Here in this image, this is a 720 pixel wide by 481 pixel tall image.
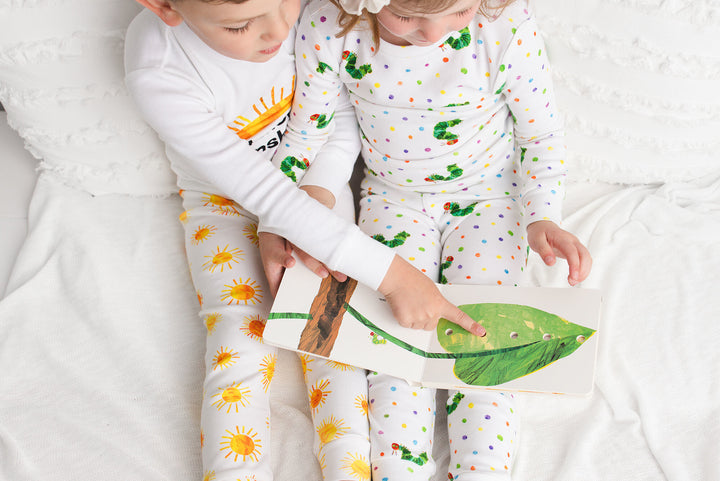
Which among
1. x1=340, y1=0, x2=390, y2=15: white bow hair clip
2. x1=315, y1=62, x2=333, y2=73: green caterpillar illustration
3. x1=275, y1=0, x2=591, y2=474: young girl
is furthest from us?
x1=315, y1=62, x2=333, y2=73: green caterpillar illustration

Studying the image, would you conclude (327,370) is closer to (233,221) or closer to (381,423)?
(381,423)

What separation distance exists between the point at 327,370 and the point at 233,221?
0.94ft

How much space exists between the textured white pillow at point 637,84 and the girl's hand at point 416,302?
0.41 m

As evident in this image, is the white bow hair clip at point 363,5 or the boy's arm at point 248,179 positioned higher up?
the white bow hair clip at point 363,5

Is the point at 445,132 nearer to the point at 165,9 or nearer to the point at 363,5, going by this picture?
the point at 363,5

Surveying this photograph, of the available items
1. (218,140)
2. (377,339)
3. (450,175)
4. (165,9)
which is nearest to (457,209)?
(450,175)

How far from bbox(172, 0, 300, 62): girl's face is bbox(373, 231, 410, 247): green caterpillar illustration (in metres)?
0.31

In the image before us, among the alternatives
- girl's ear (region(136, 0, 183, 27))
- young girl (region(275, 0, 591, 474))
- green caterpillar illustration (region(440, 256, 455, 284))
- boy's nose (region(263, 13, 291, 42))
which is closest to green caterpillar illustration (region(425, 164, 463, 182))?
young girl (region(275, 0, 591, 474))

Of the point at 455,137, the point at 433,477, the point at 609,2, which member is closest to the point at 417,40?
the point at 455,137

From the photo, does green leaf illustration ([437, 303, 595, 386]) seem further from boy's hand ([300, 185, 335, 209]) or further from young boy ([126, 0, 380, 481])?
boy's hand ([300, 185, 335, 209])

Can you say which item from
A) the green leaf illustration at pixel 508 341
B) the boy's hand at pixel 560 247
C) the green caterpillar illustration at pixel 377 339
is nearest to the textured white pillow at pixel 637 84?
the boy's hand at pixel 560 247

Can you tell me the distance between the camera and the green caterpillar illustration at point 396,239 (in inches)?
40.0

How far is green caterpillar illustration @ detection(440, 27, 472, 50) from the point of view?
92cm

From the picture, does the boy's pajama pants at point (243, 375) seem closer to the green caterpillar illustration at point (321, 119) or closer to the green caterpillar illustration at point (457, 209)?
the green caterpillar illustration at point (321, 119)
